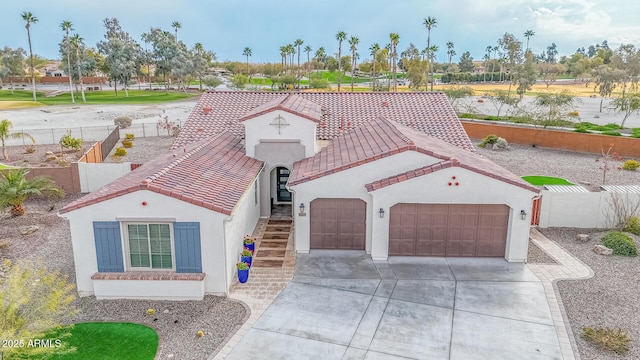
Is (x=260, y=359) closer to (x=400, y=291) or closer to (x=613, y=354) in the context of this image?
(x=400, y=291)

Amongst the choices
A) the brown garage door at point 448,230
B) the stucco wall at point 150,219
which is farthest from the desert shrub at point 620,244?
the stucco wall at point 150,219

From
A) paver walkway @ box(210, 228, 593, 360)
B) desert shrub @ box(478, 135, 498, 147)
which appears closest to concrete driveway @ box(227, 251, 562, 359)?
paver walkway @ box(210, 228, 593, 360)

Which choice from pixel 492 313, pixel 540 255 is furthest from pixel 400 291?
pixel 540 255

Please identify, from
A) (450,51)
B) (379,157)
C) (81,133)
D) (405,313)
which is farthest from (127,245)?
(450,51)

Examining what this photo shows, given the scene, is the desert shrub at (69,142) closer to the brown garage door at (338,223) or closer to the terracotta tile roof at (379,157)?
the terracotta tile roof at (379,157)

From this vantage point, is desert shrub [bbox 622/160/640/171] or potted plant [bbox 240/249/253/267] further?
desert shrub [bbox 622/160/640/171]

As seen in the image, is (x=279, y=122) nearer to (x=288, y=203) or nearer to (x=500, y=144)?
(x=288, y=203)

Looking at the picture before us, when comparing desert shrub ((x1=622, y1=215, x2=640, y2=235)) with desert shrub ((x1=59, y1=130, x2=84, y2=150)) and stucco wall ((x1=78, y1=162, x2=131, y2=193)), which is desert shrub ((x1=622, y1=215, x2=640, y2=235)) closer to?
stucco wall ((x1=78, y1=162, x2=131, y2=193))
